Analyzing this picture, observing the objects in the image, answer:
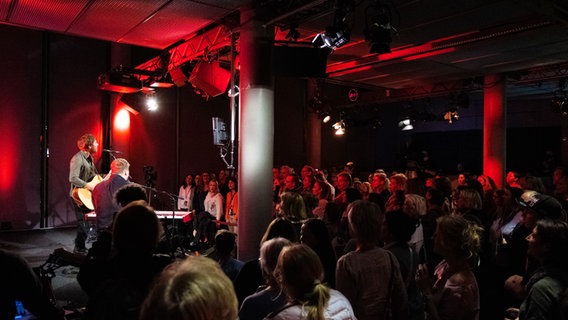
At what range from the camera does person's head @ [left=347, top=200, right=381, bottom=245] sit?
2520 millimetres

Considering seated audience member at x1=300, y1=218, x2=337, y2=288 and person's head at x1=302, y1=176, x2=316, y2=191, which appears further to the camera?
person's head at x1=302, y1=176, x2=316, y2=191

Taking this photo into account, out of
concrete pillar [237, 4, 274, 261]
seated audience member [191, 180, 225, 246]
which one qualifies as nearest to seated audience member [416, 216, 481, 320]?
concrete pillar [237, 4, 274, 261]

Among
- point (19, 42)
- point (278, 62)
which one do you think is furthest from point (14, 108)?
point (278, 62)

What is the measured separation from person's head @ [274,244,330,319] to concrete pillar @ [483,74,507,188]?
9816 millimetres

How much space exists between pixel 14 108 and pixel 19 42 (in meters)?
1.42

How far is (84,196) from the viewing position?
6.50 metres

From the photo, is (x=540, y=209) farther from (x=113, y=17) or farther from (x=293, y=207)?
(x=113, y=17)

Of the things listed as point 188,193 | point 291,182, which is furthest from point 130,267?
point 188,193

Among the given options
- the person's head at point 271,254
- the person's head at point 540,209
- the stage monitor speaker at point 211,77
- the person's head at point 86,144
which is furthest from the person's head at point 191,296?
the stage monitor speaker at point 211,77

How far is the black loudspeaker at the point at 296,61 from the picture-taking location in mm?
5680

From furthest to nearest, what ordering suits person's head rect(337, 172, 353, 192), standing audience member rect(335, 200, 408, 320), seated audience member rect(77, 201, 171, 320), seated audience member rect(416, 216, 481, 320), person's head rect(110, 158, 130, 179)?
person's head rect(337, 172, 353, 192) < person's head rect(110, 158, 130, 179) < standing audience member rect(335, 200, 408, 320) < seated audience member rect(416, 216, 481, 320) < seated audience member rect(77, 201, 171, 320)

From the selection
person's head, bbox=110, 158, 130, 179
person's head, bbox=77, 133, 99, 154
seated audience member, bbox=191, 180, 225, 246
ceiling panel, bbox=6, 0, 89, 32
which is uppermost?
ceiling panel, bbox=6, 0, 89, 32

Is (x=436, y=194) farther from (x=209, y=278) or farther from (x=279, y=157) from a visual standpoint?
(x=279, y=157)

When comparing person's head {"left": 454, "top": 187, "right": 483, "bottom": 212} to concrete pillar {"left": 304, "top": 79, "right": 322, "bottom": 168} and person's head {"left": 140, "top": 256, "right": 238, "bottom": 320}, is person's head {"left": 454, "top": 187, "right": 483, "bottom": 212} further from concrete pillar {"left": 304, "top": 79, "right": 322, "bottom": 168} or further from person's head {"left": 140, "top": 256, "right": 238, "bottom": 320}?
concrete pillar {"left": 304, "top": 79, "right": 322, "bottom": 168}
